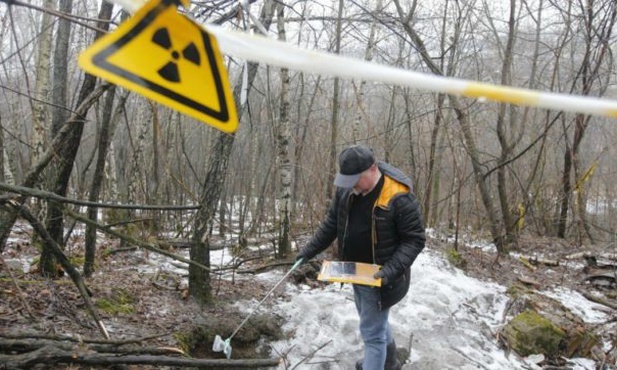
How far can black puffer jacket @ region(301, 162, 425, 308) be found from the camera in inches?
126

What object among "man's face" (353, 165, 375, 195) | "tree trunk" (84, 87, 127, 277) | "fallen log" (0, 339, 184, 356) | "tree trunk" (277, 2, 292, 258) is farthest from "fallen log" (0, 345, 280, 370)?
"tree trunk" (277, 2, 292, 258)

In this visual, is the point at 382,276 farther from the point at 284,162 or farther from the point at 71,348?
the point at 284,162

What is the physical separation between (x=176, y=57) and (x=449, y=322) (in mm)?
4637

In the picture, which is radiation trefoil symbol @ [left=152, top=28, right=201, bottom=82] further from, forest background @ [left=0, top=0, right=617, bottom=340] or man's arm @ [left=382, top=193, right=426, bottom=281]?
man's arm @ [left=382, top=193, right=426, bottom=281]

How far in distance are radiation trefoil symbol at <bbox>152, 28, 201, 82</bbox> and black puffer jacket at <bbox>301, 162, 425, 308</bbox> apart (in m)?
2.18

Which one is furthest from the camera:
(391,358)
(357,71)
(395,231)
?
(391,358)

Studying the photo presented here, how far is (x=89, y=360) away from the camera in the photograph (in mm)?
2443

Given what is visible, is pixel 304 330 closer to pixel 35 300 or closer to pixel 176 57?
pixel 35 300

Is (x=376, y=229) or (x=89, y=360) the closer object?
Answer: (x=89, y=360)

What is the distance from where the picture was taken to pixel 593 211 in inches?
578

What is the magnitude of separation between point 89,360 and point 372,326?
193cm

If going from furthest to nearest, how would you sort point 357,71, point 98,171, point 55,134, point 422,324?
point 422,324 → point 98,171 → point 55,134 → point 357,71

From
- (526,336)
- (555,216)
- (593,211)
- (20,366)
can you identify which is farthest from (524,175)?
(20,366)

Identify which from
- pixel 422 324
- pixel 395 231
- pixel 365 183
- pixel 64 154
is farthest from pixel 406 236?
pixel 64 154
